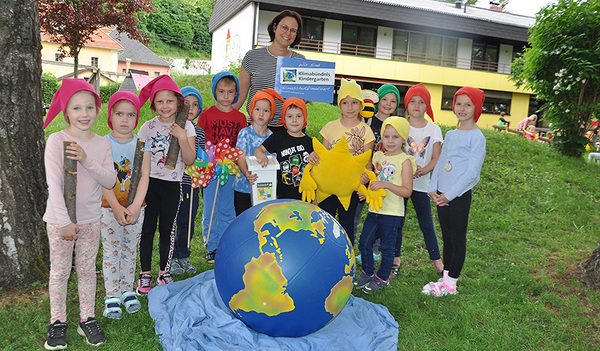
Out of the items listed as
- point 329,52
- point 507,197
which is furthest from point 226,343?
point 329,52

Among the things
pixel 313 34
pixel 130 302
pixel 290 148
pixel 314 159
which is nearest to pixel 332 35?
pixel 313 34

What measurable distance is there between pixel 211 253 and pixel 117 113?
2309mm

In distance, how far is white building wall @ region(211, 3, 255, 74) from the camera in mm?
22672

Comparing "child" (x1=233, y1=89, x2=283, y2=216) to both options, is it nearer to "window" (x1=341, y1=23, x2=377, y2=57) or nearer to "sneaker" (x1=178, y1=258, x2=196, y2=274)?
"sneaker" (x1=178, y1=258, x2=196, y2=274)

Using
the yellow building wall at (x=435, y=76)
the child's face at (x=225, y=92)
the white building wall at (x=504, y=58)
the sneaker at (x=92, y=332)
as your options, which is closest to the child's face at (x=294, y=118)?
the child's face at (x=225, y=92)

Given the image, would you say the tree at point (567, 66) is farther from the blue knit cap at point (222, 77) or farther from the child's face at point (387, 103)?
the blue knit cap at point (222, 77)

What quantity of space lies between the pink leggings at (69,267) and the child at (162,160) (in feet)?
2.55

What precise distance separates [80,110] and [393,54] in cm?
2574

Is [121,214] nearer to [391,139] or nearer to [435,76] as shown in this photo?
[391,139]

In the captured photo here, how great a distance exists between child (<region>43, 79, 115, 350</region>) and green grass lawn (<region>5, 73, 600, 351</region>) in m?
Answer: 0.23

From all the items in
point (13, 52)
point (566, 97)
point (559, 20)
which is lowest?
point (13, 52)

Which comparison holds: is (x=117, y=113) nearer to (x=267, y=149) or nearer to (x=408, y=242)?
(x=267, y=149)

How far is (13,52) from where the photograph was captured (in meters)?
3.89

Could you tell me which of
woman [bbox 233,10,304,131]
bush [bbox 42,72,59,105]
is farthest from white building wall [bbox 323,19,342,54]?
woman [bbox 233,10,304,131]
